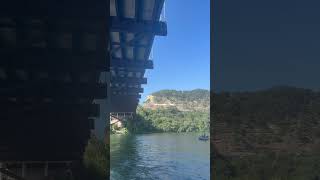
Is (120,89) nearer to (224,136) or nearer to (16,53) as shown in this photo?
(224,136)

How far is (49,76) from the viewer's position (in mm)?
12758

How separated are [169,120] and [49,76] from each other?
110 meters

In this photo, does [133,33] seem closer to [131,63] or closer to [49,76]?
[131,63]

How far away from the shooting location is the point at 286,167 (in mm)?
43438

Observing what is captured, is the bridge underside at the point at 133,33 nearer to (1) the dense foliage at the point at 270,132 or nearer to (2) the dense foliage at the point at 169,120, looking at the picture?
(1) the dense foliage at the point at 270,132

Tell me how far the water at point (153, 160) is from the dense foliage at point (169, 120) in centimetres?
496

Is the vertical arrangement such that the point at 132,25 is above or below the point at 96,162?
above

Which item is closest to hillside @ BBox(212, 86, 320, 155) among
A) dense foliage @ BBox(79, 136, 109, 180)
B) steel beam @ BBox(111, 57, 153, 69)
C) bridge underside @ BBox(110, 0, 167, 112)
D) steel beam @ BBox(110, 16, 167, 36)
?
bridge underside @ BBox(110, 0, 167, 112)

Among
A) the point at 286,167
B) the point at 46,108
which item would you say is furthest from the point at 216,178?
the point at 46,108

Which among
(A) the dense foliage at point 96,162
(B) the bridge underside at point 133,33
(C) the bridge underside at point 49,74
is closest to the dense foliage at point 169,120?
(B) the bridge underside at point 133,33

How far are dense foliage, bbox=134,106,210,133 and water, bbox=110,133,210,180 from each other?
4960 mm

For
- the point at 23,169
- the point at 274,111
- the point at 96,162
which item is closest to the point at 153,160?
the point at 274,111

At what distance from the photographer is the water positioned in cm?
5759

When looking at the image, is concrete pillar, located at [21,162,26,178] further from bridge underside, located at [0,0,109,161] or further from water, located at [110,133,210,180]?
water, located at [110,133,210,180]
